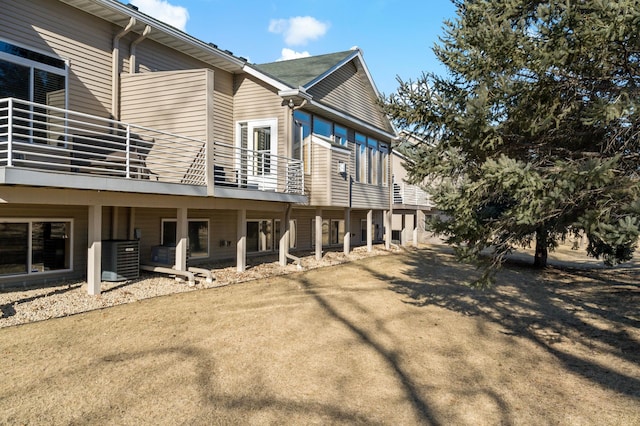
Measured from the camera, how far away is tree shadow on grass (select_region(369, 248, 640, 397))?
645 cm

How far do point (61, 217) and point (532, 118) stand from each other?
31.4 ft

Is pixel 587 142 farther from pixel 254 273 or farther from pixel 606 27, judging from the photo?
pixel 254 273

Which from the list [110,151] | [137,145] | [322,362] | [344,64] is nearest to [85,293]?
[110,151]

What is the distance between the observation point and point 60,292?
27.1 ft

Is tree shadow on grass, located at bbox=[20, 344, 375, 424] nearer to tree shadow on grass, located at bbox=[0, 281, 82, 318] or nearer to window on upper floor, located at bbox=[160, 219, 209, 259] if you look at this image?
tree shadow on grass, located at bbox=[0, 281, 82, 318]

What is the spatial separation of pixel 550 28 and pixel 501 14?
1121mm

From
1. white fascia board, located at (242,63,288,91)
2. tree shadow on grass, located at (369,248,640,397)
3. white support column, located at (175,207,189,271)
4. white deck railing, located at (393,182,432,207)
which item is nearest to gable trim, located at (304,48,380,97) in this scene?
white fascia board, located at (242,63,288,91)

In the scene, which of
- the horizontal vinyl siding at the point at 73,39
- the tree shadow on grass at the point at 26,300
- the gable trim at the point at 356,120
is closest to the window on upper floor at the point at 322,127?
the gable trim at the point at 356,120

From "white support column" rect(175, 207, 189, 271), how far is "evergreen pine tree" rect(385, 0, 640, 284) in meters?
5.33

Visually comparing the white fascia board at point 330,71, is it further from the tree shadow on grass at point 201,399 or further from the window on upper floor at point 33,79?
the tree shadow on grass at point 201,399

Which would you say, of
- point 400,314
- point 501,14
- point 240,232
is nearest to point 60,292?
point 240,232

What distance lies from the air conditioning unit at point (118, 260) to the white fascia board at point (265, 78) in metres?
6.47

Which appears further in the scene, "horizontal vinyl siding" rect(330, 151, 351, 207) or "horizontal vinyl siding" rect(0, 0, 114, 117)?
"horizontal vinyl siding" rect(330, 151, 351, 207)

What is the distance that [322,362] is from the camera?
18.4 ft
